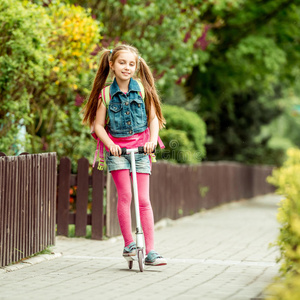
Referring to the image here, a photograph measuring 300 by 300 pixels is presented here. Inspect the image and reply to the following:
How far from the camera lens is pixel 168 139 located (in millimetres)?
13734

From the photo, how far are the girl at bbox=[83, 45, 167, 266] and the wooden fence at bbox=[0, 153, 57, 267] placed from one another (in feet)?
2.65

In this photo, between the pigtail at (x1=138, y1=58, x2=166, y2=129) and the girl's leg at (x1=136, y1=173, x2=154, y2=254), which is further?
the pigtail at (x1=138, y1=58, x2=166, y2=129)

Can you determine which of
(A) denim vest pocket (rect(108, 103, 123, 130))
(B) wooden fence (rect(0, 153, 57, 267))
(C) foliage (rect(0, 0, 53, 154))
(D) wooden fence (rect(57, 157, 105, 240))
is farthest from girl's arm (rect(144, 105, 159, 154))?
(D) wooden fence (rect(57, 157, 105, 240))

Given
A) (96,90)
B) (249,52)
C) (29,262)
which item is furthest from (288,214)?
(249,52)

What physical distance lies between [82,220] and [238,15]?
11.2 meters

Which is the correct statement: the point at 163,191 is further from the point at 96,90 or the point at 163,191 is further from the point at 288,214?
the point at 288,214

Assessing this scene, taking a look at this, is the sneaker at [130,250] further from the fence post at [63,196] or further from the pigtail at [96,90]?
the fence post at [63,196]

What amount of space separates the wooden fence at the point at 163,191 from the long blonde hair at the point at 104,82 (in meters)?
2.60

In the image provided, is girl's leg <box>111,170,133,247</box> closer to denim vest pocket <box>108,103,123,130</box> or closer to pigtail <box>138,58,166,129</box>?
denim vest pocket <box>108,103,123,130</box>

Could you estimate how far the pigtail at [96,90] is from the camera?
6.19m

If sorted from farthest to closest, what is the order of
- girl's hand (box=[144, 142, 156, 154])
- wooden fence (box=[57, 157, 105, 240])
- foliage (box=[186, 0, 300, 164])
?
1. foliage (box=[186, 0, 300, 164])
2. wooden fence (box=[57, 157, 105, 240])
3. girl's hand (box=[144, 142, 156, 154])

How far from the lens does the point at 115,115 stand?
19.7 ft

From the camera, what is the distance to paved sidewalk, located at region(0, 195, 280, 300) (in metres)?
4.78

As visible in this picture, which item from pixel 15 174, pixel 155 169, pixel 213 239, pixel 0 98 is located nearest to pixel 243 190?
pixel 155 169
